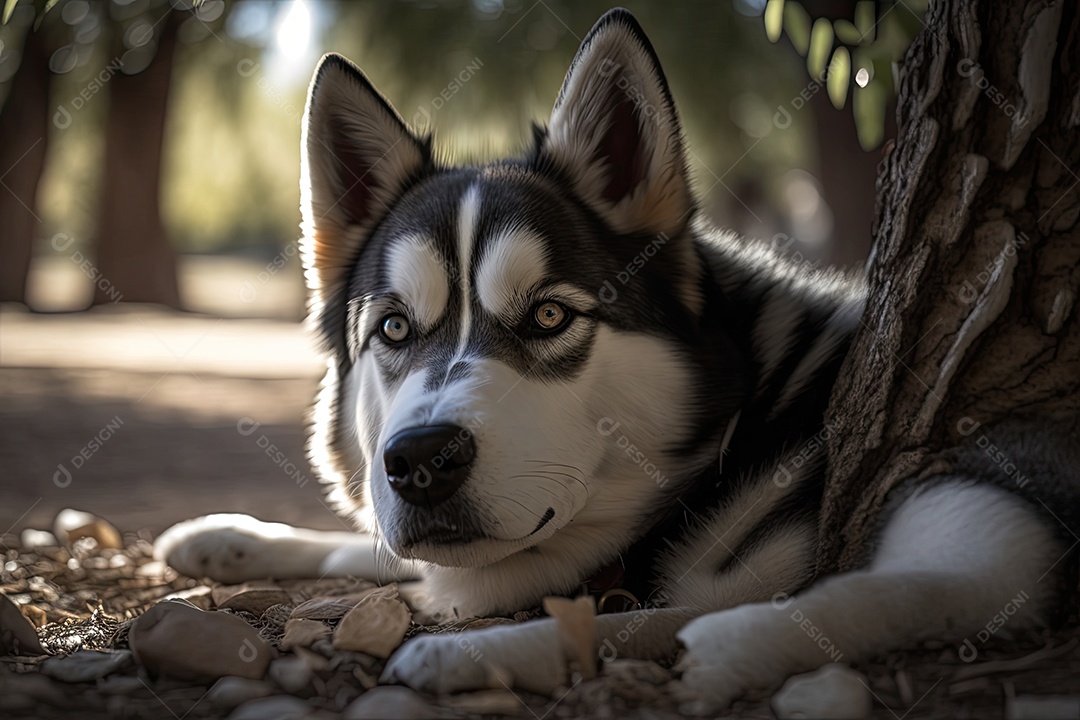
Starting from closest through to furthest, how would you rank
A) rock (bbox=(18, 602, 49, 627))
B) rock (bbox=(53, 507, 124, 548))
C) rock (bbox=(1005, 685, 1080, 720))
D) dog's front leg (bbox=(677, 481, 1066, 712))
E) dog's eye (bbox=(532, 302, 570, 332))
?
rock (bbox=(1005, 685, 1080, 720)) < dog's front leg (bbox=(677, 481, 1066, 712)) < dog's eye (bbox=(532, 302, 570, 332)) < rock (bbox=(18, 602, 49, 627)) < rock (bbox=(53, 507, 124, 548))

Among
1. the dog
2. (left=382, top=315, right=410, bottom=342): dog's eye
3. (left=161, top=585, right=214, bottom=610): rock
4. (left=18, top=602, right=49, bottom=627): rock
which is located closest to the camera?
the dog

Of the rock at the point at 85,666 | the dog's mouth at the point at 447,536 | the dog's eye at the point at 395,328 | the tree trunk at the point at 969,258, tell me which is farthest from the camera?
the dog's eye at the point at 395,328

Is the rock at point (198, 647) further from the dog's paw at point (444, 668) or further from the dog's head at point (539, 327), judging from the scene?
the dog's head at point (539, 327)

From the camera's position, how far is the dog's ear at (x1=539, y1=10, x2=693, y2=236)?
107 inches

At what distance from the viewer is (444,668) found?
1897 millimetres

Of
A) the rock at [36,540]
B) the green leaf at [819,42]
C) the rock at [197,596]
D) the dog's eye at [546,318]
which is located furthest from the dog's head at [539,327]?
the rock at [36,540]

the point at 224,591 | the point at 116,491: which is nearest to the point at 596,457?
the point at 224,591

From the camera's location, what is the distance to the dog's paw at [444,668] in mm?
1887

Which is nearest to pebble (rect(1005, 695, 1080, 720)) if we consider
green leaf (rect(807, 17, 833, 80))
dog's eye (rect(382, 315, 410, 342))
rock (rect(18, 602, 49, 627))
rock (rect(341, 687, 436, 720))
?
rock (rect(341, 687, 436, 720))

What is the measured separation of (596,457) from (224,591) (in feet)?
5.68

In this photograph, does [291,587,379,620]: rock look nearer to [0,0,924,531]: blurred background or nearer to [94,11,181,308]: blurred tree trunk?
[0,0,924,531]: blurred background

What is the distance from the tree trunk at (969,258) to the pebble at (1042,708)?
750 mm

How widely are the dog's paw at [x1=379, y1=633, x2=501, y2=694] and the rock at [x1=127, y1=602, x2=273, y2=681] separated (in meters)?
0.35

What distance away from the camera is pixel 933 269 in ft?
7.79
